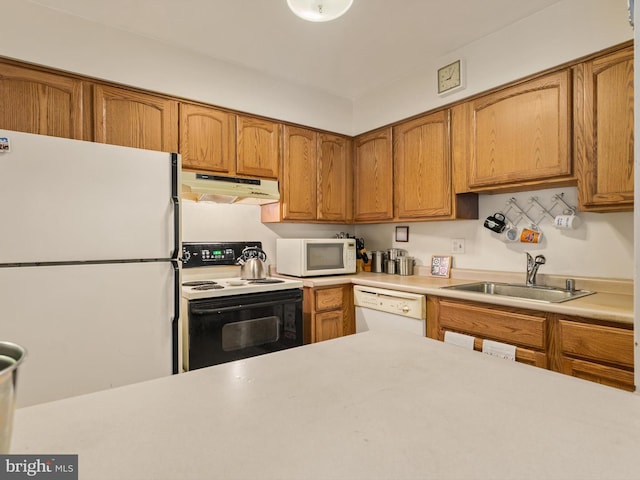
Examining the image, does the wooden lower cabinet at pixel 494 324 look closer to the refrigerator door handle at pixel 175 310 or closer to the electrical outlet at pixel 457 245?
the electrical outlet at pixel 457 245

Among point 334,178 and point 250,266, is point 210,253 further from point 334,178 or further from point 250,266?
point 334,178

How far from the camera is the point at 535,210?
2.35m

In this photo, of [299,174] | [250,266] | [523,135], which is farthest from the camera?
[299,174]

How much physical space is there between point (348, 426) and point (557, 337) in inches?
63.4

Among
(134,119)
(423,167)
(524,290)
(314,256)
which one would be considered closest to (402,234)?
(423,167)

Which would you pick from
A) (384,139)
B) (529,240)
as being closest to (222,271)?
(384,139)

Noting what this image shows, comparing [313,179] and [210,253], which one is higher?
[313,179]

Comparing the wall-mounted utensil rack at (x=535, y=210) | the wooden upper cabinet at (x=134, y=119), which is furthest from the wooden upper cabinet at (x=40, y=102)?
the wall-mounted utensil rack at (x=535, y=210)

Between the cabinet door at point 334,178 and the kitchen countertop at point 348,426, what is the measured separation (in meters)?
2.45

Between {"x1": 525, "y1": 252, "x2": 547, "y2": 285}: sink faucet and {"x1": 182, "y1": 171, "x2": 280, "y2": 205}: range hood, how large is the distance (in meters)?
1.82

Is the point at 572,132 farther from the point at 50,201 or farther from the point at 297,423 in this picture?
the point at 50,201

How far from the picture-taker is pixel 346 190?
3.26 metres

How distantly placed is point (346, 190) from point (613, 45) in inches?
78.4

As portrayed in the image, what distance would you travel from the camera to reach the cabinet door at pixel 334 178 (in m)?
3.10
